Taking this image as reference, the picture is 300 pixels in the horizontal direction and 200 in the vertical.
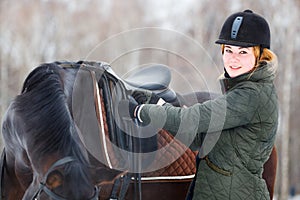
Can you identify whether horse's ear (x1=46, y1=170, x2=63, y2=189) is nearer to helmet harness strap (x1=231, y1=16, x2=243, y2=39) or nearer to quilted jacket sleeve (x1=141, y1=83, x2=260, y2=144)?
quilted jacket sleeve (x1=141, y1=83, x2=260, y2=144)

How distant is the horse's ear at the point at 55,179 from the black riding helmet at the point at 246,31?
1.28 meters

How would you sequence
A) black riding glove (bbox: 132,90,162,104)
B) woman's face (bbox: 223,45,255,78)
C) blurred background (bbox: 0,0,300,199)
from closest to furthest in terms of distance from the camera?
woman's face (bbox: 223,45,255,78)
black riding glove (bbox: 132,90,162,104)
blurred background (bbox: 0,0,300,199)

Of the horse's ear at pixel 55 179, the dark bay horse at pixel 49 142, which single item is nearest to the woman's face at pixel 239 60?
the dark bay horse at pixel 49 142

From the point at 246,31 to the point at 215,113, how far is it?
0.53 metres

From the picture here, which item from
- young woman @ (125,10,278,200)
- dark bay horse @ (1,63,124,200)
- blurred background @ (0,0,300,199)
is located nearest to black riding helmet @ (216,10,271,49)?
young woman @ (125,10,278,200)

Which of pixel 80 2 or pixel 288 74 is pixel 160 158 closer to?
pixel 288 74

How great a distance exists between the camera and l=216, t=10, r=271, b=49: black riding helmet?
2.84 metres

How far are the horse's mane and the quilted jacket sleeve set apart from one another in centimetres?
51

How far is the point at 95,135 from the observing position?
284cm

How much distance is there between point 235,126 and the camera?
9.14 ft

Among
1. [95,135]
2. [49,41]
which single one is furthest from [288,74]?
[95,135]

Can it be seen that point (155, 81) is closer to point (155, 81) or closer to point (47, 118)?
point (155, 81)

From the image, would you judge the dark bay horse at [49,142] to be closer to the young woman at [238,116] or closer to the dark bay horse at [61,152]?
the dark bay horse at [61,152]

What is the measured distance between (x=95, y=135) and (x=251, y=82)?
95 cm
